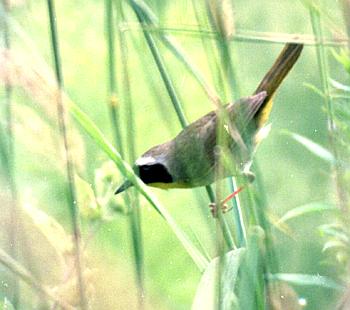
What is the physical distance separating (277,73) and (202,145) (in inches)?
6.4

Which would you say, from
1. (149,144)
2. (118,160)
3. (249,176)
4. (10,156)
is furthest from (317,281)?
(149,144)

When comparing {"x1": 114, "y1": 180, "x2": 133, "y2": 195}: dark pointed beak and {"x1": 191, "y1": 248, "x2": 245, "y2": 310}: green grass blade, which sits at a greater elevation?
{"x1": 114, "y1": 180, "x2": 133, "y2": 195}: dark pointed beak

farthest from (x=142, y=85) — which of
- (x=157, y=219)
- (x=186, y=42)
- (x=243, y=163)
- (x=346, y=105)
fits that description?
(x=346, y=105)

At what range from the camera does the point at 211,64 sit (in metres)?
0.70

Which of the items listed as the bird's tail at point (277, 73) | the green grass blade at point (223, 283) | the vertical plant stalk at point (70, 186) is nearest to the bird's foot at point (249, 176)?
the green grass blade at point (223, 283)

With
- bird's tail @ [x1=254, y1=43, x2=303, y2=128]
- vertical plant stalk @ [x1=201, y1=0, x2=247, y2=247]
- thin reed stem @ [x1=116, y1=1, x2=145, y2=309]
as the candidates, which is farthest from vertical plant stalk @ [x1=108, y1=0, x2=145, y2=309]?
bird's tail @ [x1=254, y1=43, x2=303, y2=128]

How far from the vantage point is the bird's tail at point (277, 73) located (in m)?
1.06

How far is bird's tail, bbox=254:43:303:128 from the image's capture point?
41.9 inches

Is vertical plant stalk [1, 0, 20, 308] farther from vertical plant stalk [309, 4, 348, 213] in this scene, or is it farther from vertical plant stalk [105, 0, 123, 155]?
vertical plant stalk [309, 4, 348, 213]

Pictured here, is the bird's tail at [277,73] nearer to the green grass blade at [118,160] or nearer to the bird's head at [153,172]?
the bird's head at [153,172]

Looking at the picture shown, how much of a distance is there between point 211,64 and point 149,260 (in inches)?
31.5

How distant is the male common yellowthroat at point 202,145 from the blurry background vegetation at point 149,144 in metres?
0.03

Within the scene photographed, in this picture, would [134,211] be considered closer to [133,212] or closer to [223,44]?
[133,212]

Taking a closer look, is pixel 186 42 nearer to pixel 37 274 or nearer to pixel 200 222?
pixel 200 222
